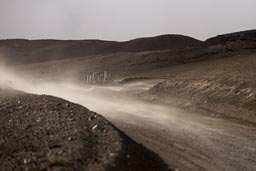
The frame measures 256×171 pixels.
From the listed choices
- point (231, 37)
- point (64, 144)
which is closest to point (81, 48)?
point (231, 37)

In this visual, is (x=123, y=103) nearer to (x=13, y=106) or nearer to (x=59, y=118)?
(x=13, y=106)

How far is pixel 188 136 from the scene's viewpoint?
19.3 meters

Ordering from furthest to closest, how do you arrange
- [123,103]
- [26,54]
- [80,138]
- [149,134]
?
[26,54]
[123,103]
[149,134]
[80,138]

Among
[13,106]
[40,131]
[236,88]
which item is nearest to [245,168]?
[40,131]

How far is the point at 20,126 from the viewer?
1401 centimetres

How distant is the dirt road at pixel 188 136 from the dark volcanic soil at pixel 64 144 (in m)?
1.78

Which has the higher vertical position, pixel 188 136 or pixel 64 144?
pixel 64 144

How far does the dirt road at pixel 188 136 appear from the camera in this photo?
15141 millimetres

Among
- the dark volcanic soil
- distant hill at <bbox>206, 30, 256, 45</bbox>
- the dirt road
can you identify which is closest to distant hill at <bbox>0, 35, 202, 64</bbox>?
distant hill at <bbox>206, 30, 256, 45</bbox>

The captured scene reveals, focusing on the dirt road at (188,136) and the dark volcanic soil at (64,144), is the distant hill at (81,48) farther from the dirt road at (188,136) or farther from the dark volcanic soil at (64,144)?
the dark volcanic soil at (64,144)

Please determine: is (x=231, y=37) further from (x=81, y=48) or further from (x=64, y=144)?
(x=64, y=144)

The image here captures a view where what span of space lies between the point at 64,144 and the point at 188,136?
8365mm

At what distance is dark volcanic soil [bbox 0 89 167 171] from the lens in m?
10.8

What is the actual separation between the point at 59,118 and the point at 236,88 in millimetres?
16674
